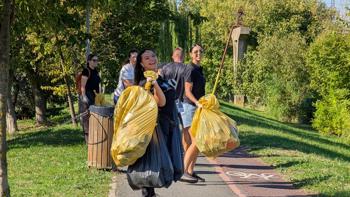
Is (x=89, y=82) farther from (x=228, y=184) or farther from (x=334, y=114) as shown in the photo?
(x=334, y=114)

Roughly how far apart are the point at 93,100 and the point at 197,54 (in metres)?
2.91

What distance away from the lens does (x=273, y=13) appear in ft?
168

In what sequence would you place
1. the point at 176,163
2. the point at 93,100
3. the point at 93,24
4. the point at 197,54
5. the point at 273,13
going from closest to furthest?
the point at 176,163
the point at 197,54
the point at 93,100
the point at 93,24
the point at 273,13

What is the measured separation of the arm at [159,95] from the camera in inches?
231

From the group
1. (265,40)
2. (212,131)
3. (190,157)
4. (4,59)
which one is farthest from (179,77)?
(265,40)

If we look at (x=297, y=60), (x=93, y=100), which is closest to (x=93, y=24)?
(x=93, y=100)

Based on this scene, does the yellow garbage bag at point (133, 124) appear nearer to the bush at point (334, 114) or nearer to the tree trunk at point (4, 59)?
the tree trunk at point (4, 59)

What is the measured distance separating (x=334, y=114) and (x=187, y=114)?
23323mm

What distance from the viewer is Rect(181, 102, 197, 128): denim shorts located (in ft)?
26.9

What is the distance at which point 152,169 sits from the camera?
5.68 m

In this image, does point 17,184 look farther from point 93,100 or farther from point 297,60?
point 297,60

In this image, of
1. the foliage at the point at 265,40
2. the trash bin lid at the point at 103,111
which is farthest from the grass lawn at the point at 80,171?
the foliage at the point at 265,40

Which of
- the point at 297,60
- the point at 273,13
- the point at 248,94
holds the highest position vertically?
→ the point at 273,13

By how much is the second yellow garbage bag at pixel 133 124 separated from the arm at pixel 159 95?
8 cm
